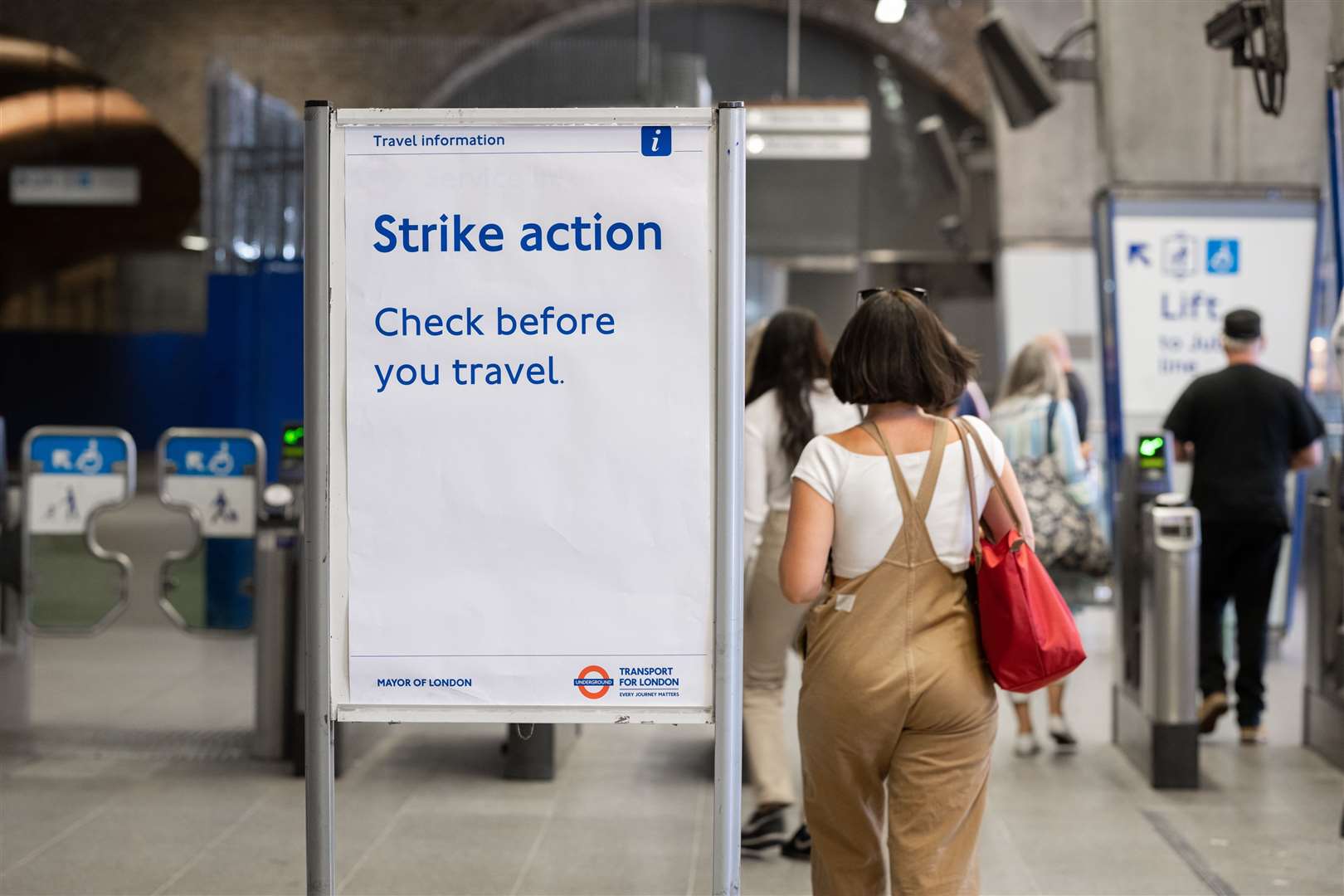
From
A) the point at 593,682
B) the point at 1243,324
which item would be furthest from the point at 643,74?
the point at 593,682

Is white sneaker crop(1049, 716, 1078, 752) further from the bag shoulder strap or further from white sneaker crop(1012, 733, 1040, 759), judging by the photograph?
the bag shoulder strap

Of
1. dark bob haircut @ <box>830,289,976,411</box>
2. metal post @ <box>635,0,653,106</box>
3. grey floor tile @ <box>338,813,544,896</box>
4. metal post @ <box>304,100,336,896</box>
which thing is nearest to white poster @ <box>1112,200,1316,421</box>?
metal post @ <box>635,0,653,106</box>

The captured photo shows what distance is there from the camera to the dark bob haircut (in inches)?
114

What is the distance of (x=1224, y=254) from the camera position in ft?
26.6

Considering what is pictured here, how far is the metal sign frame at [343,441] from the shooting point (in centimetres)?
251

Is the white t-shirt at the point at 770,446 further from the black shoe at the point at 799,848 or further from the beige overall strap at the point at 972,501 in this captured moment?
the beige overall strap at the point at 972,501

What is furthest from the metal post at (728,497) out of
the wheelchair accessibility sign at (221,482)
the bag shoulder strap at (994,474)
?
the wheelchair accessibility sign at (221,482)

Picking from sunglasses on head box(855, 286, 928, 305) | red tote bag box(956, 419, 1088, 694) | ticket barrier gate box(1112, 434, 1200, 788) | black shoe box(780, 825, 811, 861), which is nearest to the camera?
red tote bag box(956, 419, 1088, 694)

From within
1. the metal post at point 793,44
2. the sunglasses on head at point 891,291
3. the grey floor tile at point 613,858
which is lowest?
the grey floor tile at point 613,858

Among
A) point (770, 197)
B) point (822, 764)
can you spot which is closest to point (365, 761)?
point (822, 764)

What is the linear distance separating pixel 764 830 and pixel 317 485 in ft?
7.56

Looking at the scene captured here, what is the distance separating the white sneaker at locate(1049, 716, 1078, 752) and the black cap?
63.8 inches

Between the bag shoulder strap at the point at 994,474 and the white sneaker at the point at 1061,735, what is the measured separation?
10.1 feet

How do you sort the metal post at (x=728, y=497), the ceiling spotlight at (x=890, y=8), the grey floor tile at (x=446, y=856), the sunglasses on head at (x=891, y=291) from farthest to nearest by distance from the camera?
1. the ceiling spotlight at (x=890, y=8)
2. the grey floor tile at (x=446, y=856)
3. the sunglasses on head at (x=891, y=291)
4. the metal post at (x=728, y=497)
